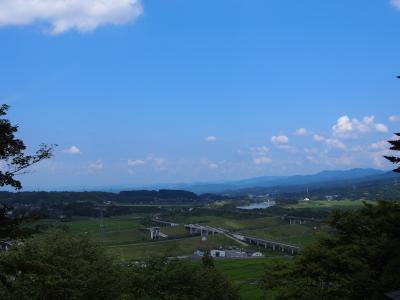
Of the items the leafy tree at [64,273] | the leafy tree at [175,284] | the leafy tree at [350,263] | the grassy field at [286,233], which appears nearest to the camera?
the leafy tree at [64,273]

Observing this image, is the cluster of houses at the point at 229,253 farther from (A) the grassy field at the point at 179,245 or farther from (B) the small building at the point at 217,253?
(A) the grassy field at the point at 179,245

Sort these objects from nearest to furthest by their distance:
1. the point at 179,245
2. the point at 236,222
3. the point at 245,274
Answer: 1. the point at 245,274
2. the point at 179,245
3. the point at 236,222

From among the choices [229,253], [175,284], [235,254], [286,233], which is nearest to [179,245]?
[229,253]

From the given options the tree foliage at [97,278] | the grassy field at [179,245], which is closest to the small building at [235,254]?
the grassy field at [179,245]

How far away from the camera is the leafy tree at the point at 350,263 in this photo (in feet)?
88.5

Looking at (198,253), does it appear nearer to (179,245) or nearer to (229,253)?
(229,253)

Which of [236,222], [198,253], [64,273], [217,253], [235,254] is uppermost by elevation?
[64,273]

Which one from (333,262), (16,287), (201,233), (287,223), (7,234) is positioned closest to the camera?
(7,234)

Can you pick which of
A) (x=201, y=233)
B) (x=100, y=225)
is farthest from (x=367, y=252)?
(x=100, y=225)

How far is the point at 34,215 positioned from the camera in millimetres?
16859

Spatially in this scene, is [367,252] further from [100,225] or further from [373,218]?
[100,225]

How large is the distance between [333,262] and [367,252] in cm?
221

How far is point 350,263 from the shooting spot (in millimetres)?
28000

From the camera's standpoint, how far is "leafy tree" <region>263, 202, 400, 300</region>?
27.0 meters
